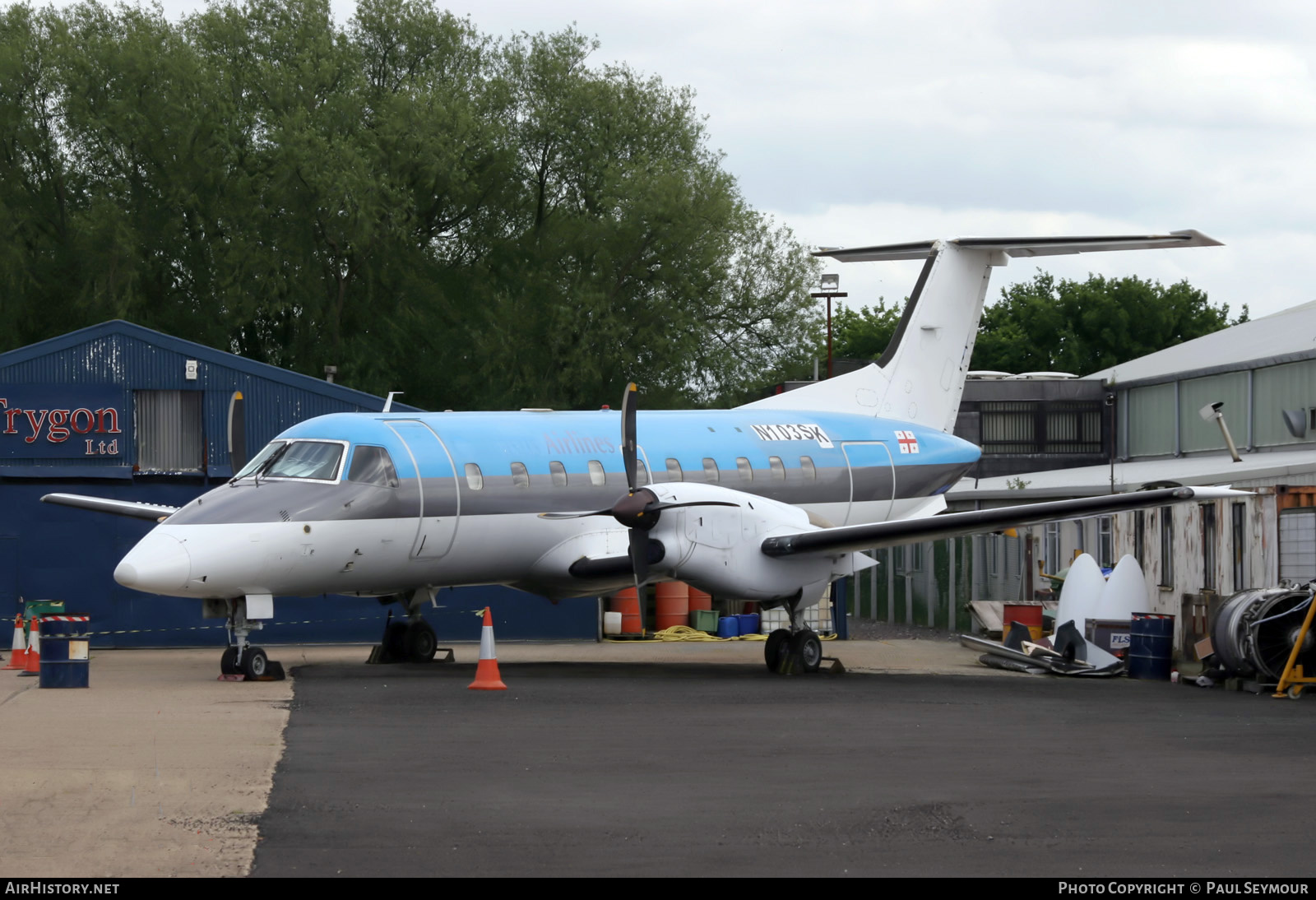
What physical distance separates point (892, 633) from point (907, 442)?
24.2 ft

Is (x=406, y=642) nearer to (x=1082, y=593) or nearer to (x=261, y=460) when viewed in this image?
(x=261, y=460)

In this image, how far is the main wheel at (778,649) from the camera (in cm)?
1891

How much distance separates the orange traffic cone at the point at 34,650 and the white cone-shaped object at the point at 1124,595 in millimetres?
13728

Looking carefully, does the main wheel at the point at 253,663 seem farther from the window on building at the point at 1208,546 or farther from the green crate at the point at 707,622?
the window on building at the point at 1208,546

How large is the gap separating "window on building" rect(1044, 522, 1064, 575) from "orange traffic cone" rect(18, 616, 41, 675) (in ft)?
55.9

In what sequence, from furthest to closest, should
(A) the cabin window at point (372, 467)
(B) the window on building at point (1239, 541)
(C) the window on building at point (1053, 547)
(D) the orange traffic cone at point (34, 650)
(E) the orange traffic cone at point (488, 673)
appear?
(C) the window on building at point (1053, 547)
(B) the window on building at point (1239, 541)
(D) the orange traffic cone at point (34, 650)
(A) the cabin window at point (372, 467)
(E) the orange traffic cone at point (488, 673)

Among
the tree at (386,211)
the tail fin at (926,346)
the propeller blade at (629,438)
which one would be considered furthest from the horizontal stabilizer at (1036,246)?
the tree at (386,211)

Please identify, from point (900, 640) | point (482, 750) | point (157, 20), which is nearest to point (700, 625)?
point (900, 640)

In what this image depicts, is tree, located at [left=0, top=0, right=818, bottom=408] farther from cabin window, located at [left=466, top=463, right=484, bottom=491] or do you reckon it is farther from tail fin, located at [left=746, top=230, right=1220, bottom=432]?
cabin window, located at [left=466, top=463, right=484, bottom=491]

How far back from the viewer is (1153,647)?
1891 centimetres

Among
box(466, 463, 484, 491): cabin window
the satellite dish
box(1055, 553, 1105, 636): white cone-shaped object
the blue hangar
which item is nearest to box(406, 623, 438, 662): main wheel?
box(466, 463, 484, 491): cabin window

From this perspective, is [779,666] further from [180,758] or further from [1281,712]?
[180,758]

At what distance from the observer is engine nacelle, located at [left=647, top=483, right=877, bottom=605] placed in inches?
699

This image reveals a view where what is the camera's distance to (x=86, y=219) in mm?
41969
